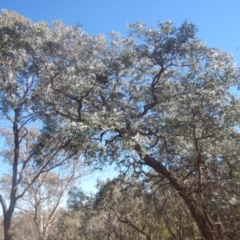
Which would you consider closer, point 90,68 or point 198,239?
point 90,68

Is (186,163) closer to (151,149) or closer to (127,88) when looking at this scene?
(151,149)

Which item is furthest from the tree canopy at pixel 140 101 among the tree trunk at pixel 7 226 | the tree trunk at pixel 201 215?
the tree trunk at pixel 7 226

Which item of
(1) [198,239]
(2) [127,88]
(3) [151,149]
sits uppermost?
(2) [127,88]

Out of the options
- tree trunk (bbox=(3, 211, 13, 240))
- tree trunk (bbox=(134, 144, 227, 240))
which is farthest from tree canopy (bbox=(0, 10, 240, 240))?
tree trunk (bbox=(3, 211, 13, 240))

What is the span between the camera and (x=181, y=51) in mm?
7750

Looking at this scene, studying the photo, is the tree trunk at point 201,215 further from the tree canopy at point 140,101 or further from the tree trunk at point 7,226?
the tree trunk at point 7,226

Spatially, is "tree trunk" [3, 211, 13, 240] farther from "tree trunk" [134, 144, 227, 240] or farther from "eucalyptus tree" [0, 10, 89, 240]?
"tree trunk" [134, 144, 227, 240]

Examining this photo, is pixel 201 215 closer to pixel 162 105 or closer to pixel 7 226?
pixel 162 105

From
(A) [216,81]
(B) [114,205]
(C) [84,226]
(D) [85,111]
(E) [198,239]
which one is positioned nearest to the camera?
(A) [216,81]

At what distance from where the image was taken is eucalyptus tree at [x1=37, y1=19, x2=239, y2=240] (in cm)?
713

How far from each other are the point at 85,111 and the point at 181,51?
117 inches

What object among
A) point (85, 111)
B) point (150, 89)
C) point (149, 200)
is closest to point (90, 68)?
point (85, 111)

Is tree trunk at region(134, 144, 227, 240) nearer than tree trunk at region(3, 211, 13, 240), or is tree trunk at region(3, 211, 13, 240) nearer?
tree trunk at region(134, 144, 227, 240)

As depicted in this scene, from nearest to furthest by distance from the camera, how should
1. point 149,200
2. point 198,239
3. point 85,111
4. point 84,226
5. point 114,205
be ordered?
point 85,111 < point 149,200 < point 198,239 < point 114,205 < point 84,226
